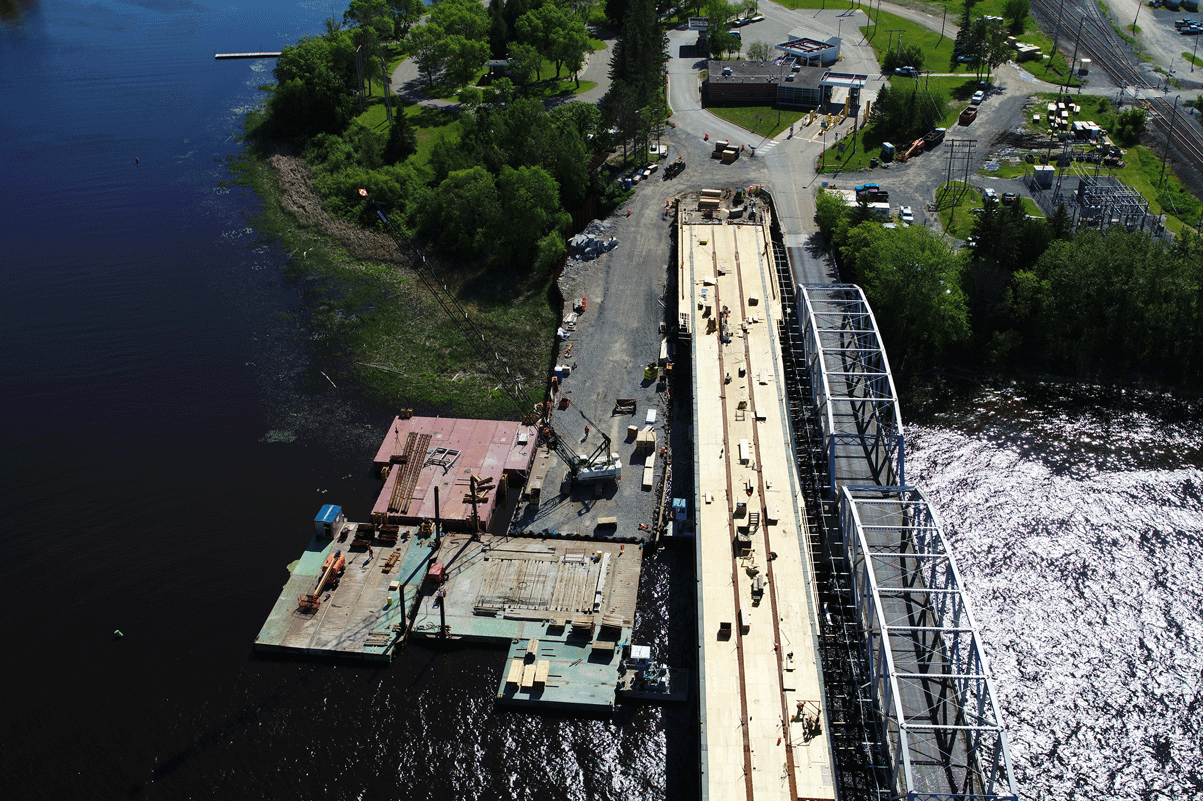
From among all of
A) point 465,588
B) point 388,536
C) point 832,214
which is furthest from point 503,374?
point 832,214

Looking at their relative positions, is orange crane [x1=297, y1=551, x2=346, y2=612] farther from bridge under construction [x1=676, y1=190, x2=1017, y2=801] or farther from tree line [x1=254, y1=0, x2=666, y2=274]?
tree line [x1=254, y1=0, x2=666, y2=274]

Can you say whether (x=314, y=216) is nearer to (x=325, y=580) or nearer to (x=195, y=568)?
(x=195, y=568)

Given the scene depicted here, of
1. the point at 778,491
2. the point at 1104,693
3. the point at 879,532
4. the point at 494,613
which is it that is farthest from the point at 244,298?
the point at 1104,693

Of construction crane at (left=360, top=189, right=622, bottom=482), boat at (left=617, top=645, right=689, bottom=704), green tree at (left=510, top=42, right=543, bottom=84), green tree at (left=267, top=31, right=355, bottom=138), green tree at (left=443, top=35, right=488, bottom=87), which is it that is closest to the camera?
boat at (left=617, top=645, right=689, bottom=704)

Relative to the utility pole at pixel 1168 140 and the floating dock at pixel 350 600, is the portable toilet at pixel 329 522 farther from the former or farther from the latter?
the utility pole at pixel 1168 140

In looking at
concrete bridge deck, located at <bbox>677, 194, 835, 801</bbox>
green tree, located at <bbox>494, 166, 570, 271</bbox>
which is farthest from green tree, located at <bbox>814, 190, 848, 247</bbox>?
green tree, located at <bbox>494, 166, 570, 271</bbox>

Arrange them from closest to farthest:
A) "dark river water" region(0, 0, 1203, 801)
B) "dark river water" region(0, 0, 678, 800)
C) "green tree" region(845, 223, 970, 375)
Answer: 1. "dark river water" region(0, 0, 1203, 801)
2. "dark river water" region(0, 0, 678, 800)
3. "green tree" region(845, 223, 970, 375)
